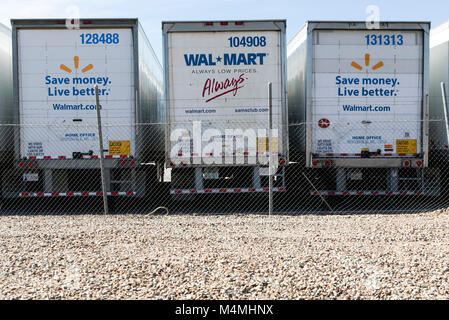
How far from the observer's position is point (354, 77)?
935 centimetres

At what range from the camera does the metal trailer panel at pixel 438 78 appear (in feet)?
33.3

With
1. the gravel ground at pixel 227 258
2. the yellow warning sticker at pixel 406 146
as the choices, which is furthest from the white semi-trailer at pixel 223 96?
the yellow warning sticker at pixel 406 146

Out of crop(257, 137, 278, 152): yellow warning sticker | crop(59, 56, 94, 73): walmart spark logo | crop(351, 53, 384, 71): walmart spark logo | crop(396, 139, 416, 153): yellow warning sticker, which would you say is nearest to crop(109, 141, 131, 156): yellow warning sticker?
crop(59, 56, 94, 73): walmart spark logo

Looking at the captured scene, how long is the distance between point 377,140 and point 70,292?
23.2ft

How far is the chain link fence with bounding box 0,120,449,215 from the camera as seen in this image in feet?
30.5

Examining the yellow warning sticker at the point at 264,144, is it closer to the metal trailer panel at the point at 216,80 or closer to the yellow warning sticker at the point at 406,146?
the metal trailer panel at the point at 216,80

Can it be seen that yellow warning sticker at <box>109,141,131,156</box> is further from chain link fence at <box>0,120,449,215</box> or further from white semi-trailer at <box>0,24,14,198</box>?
white semi-trailer at <box>0,24,14,198</box>

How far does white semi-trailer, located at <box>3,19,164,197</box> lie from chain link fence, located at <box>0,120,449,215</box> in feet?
0.09

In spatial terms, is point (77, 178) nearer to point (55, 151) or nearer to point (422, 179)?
point (55, 151)

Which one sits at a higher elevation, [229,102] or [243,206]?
[229,102]

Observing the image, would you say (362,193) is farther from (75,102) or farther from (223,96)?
(75,102)

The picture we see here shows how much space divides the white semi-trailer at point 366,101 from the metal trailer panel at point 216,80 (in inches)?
24.1

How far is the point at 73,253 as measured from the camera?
5.64m
